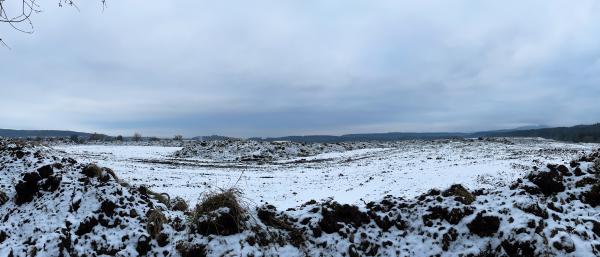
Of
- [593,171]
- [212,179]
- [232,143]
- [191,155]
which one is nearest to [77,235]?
[593,171]

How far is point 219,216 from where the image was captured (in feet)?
18.5

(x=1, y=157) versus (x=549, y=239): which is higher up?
(x=1, y=157)

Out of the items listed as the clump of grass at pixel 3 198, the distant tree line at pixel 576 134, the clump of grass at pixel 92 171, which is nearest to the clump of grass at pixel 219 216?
the clump of grass at pixel 92 171

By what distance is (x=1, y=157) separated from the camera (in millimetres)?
7809

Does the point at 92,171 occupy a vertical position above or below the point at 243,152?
above

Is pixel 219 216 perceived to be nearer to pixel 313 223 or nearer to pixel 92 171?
pixel 313 223

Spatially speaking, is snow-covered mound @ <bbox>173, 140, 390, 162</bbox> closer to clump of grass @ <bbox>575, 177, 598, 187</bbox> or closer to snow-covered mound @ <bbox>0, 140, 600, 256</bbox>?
snow-covered mound @ <bbox>0, 140, 600, 256</bbox>

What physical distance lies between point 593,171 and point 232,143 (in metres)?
38.2

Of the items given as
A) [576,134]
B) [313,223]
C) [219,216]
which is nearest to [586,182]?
[313,223]

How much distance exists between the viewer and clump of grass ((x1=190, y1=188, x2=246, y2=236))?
5625 millimetres

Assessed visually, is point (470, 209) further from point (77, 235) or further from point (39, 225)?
Answer: point (39, 225)

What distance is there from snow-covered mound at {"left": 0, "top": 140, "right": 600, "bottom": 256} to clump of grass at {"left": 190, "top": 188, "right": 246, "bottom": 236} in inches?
0.5

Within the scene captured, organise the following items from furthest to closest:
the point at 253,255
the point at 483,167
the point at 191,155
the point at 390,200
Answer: the point at 191,155 → the point at 483,167 → the point at 390,200 → the point at 253,255

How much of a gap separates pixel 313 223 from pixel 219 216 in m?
1.29
